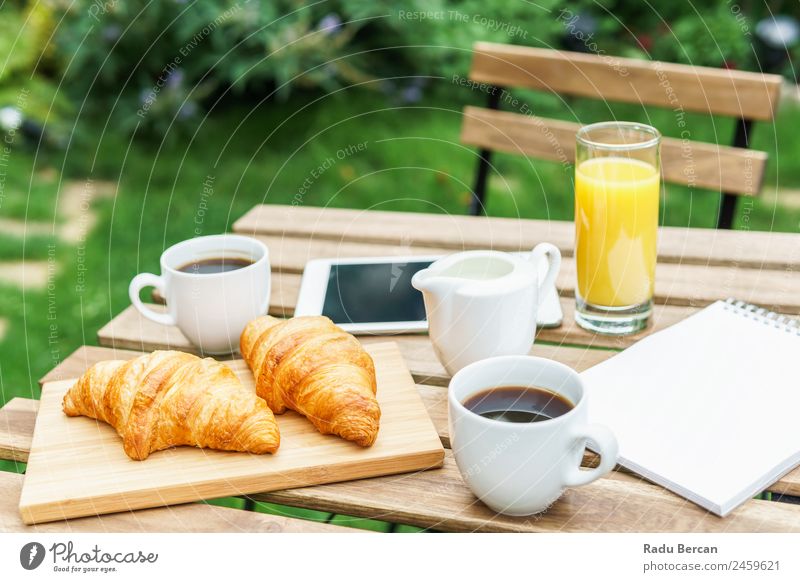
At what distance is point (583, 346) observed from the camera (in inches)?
47.6

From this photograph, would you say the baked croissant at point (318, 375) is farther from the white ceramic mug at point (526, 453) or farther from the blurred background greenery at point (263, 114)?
the blurred background greenery at point (263, 114)

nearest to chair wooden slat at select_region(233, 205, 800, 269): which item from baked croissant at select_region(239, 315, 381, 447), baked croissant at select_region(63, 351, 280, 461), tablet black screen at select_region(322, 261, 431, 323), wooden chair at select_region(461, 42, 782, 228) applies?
tablet black screen at select_region(322, 261, 431, 323)

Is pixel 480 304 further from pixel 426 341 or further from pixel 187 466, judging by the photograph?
pixel 187 466

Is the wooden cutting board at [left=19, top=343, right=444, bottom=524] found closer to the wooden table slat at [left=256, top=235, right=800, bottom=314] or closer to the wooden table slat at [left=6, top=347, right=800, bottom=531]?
the wooden table slat at [left=6, top=347, right=800, bottom=531]

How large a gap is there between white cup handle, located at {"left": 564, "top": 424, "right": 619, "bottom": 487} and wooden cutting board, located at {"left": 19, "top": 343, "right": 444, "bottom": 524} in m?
0.15

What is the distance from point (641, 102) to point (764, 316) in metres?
0.77

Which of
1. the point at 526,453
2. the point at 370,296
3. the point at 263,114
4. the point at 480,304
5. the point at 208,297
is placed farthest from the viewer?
the point at 263,114

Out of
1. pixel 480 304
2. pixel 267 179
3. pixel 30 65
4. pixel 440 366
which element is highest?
pixel 30 65

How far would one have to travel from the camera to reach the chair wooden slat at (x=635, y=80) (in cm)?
174

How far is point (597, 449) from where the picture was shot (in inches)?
33.1

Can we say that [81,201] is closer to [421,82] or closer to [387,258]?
[421,82]

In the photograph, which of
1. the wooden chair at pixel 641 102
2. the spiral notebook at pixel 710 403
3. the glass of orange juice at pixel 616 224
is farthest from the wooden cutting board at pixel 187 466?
the wooden chair at pixel 641 102

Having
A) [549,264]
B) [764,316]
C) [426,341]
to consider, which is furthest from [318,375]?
[764,316]
